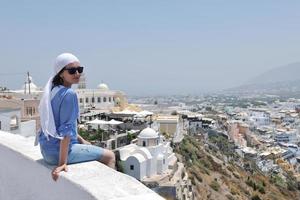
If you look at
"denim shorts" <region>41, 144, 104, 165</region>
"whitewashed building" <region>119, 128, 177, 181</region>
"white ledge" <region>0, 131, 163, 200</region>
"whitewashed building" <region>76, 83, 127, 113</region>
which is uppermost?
"denim shorts" <region>41, 144, 104, 165</region>

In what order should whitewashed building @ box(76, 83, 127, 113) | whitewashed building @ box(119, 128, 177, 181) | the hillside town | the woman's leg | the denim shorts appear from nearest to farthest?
the denim shorts, the woman's leg, the hillside town, whitewashed building @ box(119, 128, 177, 181), whitewashed building @ box(76, 83, 127, 113)

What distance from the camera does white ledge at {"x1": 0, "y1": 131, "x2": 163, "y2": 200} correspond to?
97.1 inches

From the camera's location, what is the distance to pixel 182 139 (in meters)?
37.0

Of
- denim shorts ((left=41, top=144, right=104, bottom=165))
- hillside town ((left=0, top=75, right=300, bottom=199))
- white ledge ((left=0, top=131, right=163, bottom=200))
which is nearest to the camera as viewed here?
white ledge ((left=0, top=131, right=163, bottom=200))

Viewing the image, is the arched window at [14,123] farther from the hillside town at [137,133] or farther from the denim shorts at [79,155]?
the denim shorts at [79,155]

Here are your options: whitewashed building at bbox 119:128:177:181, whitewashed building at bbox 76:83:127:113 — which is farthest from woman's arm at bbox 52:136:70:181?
whitewashed building at bbox 76:83:127:113

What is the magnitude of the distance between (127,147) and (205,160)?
50.5ft

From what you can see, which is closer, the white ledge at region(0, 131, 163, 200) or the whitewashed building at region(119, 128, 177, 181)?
the white ledge at region(0, 131, 163, 200)

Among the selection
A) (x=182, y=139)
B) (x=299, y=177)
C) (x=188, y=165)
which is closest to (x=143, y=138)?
(x=188, y=165)

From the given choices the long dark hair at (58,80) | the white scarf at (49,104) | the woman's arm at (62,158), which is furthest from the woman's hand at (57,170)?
the long dark hair at (58,80)

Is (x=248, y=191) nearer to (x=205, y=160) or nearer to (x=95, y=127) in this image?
(x=205, y=160)

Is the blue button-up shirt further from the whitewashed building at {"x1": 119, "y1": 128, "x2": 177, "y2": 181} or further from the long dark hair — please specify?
the whitewashed building at {"x1": 119, "y1": 128, "x2": 177, "y2": 181}

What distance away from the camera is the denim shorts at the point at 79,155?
3.07m

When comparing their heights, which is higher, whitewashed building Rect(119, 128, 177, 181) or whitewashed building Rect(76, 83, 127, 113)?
whitewashed building Rect(76, 83, 127, 113)
